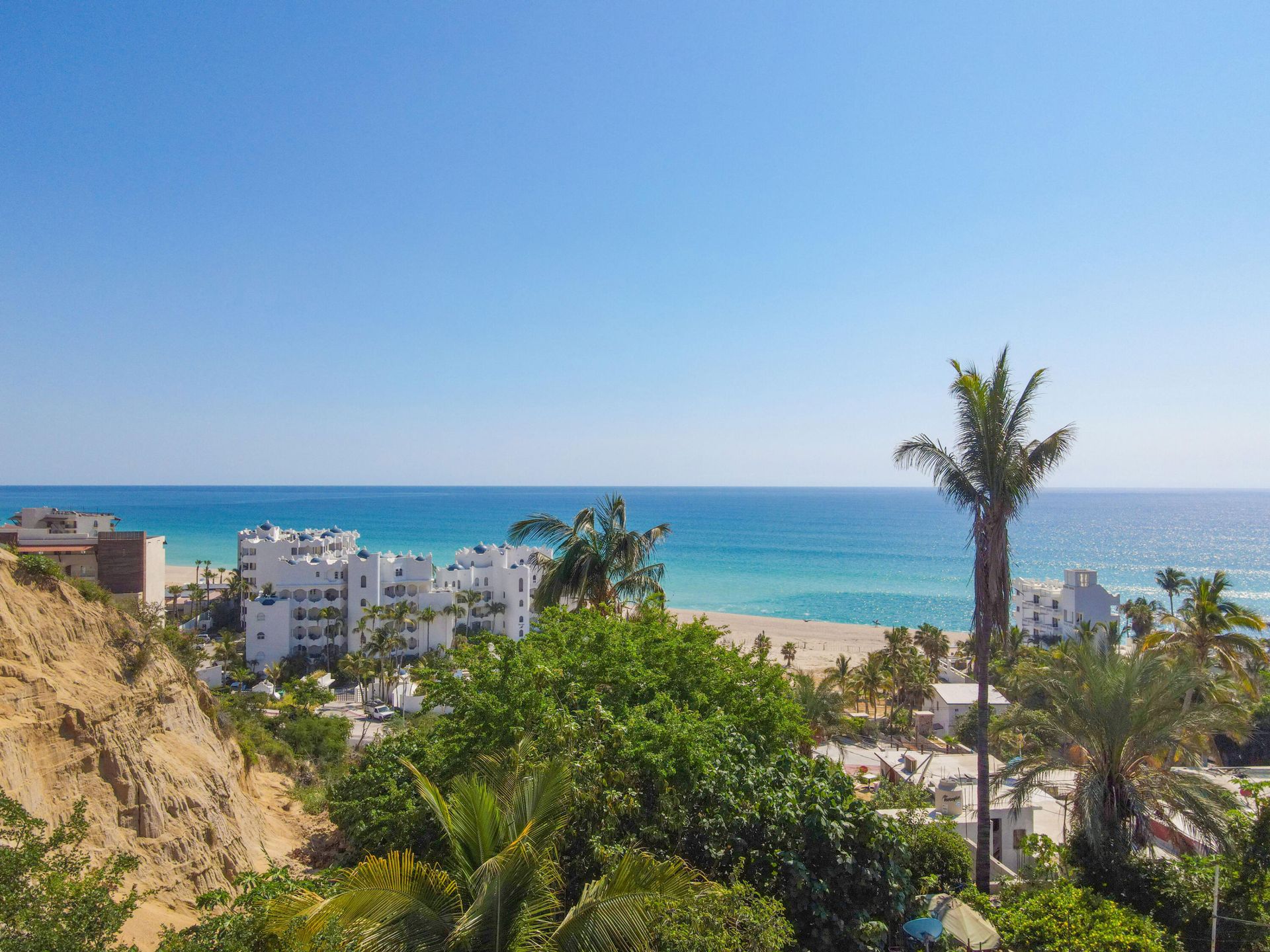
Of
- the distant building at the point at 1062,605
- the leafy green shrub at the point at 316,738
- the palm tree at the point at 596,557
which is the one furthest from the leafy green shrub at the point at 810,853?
the distant building at the point at 1062,605

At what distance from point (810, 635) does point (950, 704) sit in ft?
82.7

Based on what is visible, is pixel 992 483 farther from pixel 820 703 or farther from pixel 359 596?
pixel 359 596

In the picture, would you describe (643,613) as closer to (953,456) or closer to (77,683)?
(953,456)

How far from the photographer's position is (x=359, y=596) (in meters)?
51.9

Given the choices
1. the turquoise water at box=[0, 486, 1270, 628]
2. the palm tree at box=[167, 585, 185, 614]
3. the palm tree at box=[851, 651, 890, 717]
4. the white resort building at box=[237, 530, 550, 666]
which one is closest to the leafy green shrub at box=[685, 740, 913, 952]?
the palm tree at box=[851, 651, 890, 717]

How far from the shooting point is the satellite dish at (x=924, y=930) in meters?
7.74

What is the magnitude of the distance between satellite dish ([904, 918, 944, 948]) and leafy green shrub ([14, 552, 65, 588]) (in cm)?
1415

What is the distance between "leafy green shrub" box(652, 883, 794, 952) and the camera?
5.04 metres

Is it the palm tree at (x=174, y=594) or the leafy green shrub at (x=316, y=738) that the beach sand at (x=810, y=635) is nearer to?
the leafy green shrub at (x=316, y=738)

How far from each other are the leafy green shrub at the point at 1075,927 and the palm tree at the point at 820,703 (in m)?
17.9

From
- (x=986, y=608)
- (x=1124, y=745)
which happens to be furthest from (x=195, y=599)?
(x=1124, y=745)

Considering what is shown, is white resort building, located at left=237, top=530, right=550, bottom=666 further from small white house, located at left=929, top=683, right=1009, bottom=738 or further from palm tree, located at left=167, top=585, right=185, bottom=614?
small white house, located at left=929, top=683, right=1009, bottom=738

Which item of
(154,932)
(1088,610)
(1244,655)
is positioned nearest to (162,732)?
(154,932)

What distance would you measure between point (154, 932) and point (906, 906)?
29.8 feet
